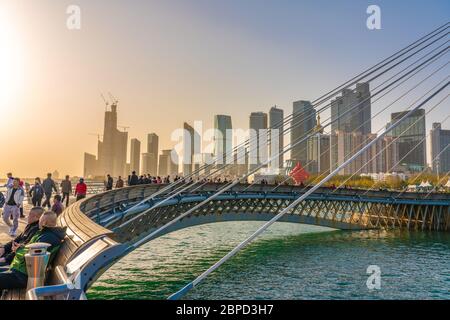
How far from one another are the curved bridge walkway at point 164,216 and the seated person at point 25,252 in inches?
6.0

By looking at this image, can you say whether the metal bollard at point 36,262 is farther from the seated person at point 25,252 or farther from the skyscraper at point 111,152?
the skyscraper at point 111,152

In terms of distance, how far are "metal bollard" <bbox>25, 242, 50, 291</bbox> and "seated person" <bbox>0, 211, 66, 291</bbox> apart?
0.86m

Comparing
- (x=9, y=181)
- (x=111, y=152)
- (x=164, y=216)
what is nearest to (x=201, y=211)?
(x=164, y=216)

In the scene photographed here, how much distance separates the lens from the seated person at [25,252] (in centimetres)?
564

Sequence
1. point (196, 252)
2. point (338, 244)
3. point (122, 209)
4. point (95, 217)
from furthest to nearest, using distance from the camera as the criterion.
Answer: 1. point (338, 244)
2. point (196, 252)
3. point (122, 209)
4. point (95, 217)

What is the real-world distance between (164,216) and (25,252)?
22.6 m

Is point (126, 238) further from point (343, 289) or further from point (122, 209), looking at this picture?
point (343, 289)

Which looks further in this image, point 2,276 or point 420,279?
point 420,279

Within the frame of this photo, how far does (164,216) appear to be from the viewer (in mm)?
28094

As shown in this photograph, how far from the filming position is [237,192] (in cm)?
3891

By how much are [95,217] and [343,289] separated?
12.8m

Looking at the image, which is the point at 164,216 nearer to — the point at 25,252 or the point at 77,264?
the point at 25,252

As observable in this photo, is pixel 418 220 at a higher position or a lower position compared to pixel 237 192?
lower

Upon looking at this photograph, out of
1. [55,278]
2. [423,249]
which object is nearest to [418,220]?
[423,249]
